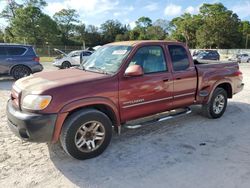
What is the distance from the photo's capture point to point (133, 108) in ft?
14.8

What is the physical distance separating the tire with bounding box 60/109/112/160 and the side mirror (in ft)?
2.59

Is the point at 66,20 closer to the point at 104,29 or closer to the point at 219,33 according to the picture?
the point at 104,29

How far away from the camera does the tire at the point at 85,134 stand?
381 centimetres

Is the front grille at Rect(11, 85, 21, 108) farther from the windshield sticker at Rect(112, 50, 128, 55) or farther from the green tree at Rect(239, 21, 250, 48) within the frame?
the green tree at Rect(239, 21, 250, 48)

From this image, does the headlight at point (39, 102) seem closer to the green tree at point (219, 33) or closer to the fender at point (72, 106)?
the fender at point (72, 106)

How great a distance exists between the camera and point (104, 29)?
75.4 meters

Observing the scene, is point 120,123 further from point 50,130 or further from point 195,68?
point 195,68

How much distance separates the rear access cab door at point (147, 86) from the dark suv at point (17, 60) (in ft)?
29.0

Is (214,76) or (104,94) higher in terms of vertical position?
(214,76)

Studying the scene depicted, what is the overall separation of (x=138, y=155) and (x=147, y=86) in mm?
1203

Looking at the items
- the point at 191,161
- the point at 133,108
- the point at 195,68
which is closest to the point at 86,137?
the point at 133,108

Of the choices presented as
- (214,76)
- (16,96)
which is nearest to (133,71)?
(16,96)

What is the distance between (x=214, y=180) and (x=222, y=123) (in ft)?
8.51

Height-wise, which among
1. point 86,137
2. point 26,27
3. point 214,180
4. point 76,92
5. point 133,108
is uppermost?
point 26,27
